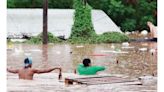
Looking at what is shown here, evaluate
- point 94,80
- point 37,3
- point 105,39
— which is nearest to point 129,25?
point 37,3

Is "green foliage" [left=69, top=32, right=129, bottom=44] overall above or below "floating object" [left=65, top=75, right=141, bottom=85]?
above

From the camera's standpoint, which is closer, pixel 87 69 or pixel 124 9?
pixel 87 69

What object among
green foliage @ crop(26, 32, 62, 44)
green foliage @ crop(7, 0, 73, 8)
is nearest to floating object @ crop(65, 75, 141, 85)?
green foliage @ crop(26, 32, 62, 44)

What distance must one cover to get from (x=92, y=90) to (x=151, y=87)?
1017 mm

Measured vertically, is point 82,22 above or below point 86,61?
above

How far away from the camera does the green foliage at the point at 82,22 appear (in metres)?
27.2

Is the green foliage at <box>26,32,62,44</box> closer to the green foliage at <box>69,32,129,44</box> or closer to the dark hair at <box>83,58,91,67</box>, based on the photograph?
the green foliage at <box>69,32,129,44</box>

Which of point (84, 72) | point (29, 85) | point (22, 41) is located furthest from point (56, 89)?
point (22, 41)

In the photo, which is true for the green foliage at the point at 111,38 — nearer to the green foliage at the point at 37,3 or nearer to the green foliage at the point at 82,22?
the green foliage at the point at 82,22

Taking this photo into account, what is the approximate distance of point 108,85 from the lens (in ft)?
25.8

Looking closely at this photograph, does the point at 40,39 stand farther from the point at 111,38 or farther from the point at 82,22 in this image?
the point at 111,38

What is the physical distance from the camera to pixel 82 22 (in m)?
27.7

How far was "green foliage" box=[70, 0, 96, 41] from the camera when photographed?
27.2m
